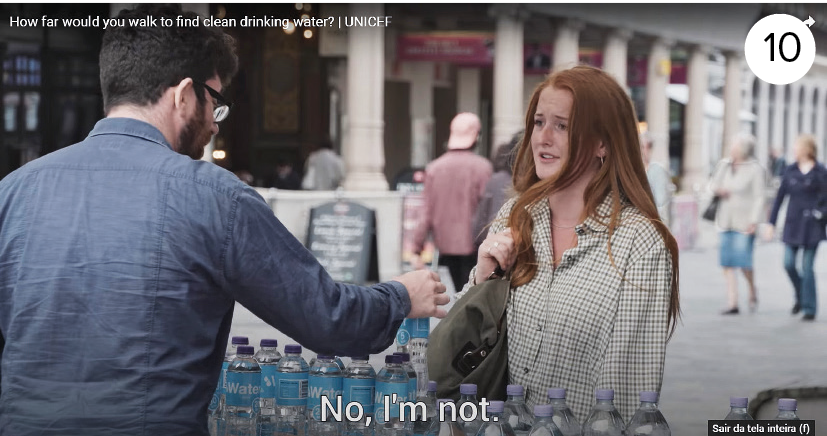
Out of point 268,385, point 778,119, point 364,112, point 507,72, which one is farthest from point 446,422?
point 778,119

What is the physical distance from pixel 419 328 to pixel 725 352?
291 inches

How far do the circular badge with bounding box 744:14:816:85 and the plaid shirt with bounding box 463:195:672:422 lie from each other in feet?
6.38

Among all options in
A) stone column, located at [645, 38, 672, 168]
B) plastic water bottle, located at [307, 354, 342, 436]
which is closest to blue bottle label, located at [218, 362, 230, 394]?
plastic water bottle, located at [307, 354, 342, 436]

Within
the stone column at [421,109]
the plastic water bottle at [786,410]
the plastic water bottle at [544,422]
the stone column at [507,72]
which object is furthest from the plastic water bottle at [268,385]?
the stone column at [421,109]

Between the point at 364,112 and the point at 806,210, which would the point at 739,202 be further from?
the point at 364,112

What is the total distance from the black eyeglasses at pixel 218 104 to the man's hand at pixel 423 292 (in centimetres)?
55

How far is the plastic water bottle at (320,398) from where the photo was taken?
3.07 meters

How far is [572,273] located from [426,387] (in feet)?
1.70

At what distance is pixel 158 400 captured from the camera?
2.56 metres

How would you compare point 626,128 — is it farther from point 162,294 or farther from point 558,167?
point 162,294

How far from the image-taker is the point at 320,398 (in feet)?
10.2

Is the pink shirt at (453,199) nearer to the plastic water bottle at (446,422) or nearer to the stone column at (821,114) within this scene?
the plastic water bottle at (446,422)

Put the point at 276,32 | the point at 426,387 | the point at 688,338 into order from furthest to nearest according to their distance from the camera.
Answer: the point at 276,32 → the point at 688,338 → the point at 426,387

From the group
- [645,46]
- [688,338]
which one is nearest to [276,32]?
[645,46]
